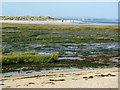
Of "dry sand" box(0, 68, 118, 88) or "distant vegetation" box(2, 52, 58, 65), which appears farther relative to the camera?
"distant vegetation" box(2, 52, 58, 65)

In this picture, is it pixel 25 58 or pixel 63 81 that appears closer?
pixel 63 81

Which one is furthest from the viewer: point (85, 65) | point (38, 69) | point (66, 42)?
point (66, 42)

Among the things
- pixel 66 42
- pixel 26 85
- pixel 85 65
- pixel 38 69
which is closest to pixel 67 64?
pixel 85 65

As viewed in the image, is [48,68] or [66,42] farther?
[66,42]

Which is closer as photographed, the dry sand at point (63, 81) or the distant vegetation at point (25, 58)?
the dry sand at point (63, 81)

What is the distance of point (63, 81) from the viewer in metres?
21.7

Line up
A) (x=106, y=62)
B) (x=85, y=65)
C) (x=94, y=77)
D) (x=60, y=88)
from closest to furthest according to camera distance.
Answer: (x=60, y=88), (x=94, y=77), (x=85, y=65), (x=106, y=62)

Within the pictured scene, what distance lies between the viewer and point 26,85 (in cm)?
2036

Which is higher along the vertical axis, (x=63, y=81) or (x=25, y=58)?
(x=25, y=58)

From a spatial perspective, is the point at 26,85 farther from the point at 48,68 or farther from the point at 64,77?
the point at 48,68

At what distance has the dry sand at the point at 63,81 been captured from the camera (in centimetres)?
2003

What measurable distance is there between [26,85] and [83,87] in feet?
11.2

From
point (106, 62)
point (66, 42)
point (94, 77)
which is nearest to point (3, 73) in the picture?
point (94, 77)

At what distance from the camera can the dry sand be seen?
65.7 feet
